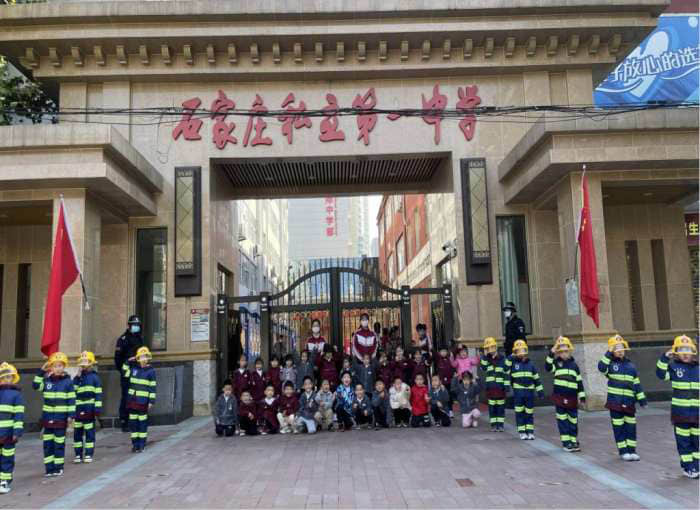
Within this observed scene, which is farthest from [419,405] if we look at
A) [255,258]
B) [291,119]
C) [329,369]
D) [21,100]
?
[255,258]

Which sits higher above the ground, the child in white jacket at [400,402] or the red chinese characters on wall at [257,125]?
the red chinese characters on wall at [257,125]

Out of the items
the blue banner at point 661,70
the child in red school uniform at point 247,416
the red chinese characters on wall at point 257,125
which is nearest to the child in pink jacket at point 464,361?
the child in red school uniform at point 247,416

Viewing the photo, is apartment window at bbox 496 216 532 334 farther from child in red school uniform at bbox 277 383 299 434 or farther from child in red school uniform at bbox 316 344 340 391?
child in red school uniform at bbox 277 383 299 434

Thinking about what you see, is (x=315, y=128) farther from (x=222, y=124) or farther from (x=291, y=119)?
(x=222, y=124)

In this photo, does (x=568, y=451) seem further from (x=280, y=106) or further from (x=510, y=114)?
(x=280, y=106)

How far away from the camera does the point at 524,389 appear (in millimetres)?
9992

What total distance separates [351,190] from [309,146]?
13.3ft

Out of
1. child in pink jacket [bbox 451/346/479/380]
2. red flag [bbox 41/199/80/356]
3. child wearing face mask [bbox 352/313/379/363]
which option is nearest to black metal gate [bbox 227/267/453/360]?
child wearing face mask [bbox 352/313/379/363]

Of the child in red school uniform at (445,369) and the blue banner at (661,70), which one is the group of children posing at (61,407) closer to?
the child in red school uniform at (445,369)

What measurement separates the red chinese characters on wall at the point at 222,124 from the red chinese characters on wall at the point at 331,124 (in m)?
2.20

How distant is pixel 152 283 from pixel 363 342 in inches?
208

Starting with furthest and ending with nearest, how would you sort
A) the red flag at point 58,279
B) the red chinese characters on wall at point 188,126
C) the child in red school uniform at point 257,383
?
the red chinese characters on wall at point 188,126, the child in red school uniform at point 257,383, the red flag at point 58,279

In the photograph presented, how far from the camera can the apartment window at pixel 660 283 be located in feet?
52.3

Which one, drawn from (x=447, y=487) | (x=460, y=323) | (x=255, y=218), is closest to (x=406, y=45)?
(x=460, y=323)
